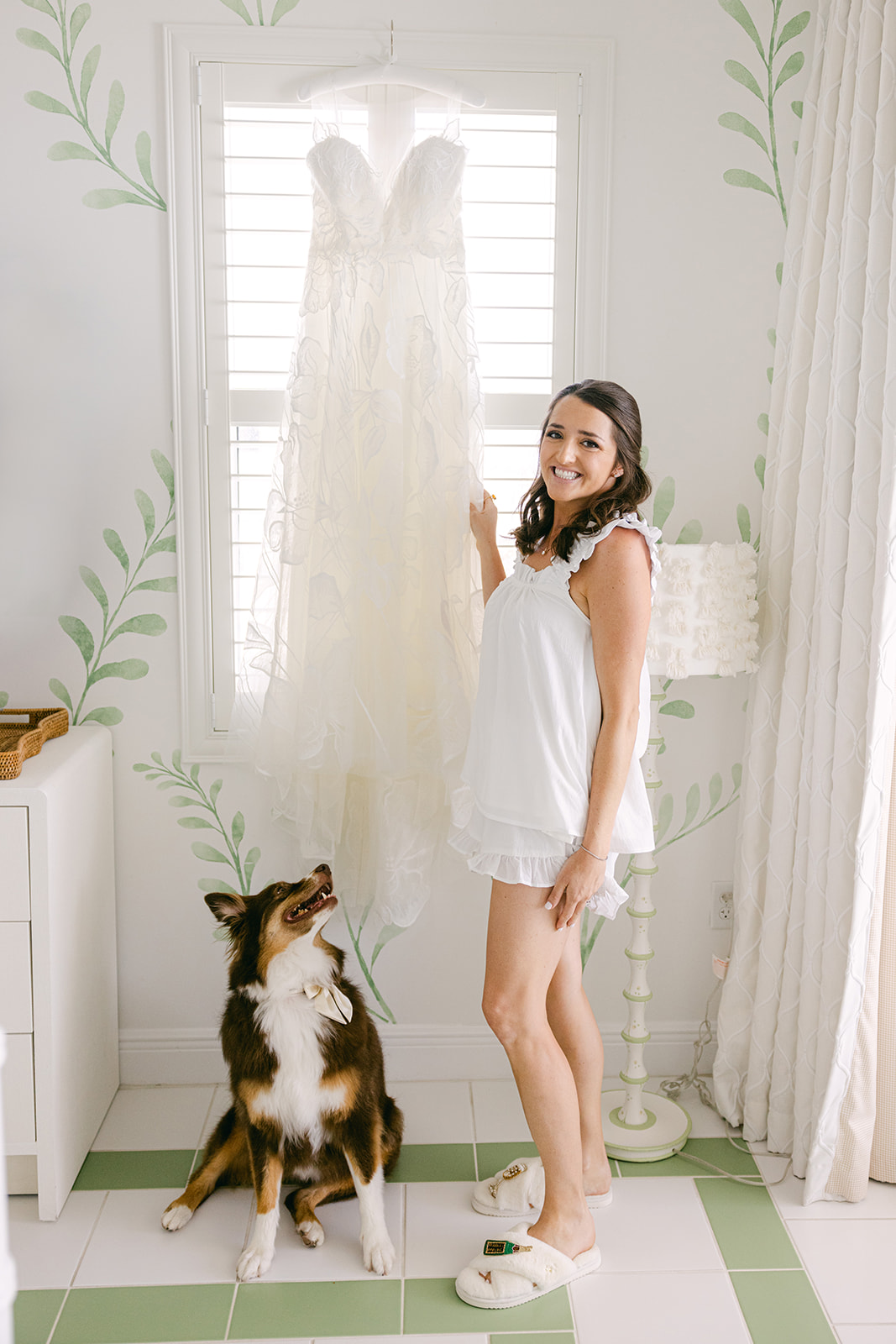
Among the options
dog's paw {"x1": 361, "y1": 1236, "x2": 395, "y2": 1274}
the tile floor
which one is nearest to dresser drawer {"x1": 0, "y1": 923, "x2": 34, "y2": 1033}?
the tile floor

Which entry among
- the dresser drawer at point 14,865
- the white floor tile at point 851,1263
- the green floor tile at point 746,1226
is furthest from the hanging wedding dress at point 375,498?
the white floor tile at point 851,1263

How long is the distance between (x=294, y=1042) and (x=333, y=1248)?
0.41 m

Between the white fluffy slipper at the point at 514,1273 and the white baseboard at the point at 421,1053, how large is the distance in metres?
0.66

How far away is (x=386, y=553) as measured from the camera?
209 cm

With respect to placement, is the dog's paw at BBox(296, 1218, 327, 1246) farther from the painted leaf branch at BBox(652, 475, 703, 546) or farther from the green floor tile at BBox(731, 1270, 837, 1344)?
the painted leaf branch at BBox(652, 475, 703, 546)

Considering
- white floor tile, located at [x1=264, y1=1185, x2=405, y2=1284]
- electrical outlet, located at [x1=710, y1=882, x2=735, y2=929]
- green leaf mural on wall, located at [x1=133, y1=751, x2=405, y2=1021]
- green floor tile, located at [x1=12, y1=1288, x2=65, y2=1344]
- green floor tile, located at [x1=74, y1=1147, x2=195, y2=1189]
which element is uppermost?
green leaf mural on wall, located at [x1=133, y1=751, x2=405, y2=1021]

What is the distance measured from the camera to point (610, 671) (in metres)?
1.71

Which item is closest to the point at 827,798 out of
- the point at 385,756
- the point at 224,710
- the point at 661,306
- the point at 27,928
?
the point at 385,756

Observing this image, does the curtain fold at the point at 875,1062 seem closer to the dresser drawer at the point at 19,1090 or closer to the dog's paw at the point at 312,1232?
Result: the dog's paw at the point at 312,1232

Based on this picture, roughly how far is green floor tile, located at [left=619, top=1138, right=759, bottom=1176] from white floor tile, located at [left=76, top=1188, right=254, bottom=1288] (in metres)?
0.78

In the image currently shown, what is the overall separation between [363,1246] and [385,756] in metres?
0.88

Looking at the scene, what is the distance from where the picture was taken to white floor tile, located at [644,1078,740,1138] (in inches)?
90.0

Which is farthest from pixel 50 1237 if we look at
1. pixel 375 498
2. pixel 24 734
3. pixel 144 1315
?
pixel 375 498

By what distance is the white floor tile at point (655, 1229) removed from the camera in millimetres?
1882
